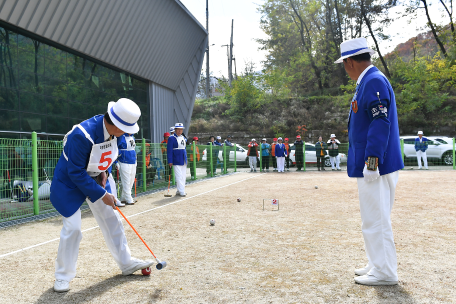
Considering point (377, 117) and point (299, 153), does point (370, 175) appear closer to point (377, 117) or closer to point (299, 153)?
point (377, 117)

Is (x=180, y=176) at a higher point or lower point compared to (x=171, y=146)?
lower

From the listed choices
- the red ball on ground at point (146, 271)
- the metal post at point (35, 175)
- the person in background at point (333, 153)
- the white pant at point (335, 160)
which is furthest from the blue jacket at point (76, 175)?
the white pant at point (335, 160)

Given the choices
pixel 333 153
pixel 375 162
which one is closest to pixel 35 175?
pixel 375 162

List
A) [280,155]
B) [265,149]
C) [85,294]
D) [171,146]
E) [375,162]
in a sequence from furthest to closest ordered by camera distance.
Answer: [265,149] < [280,155] < [171,146] < [85,294] < [375,162]

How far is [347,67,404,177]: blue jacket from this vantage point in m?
3.10

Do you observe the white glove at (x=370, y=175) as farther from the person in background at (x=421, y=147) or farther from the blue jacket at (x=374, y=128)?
the person in background at (x=421, y=147)

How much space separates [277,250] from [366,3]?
117ft

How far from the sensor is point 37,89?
10.5 metres

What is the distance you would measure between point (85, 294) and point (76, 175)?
108 centimetres

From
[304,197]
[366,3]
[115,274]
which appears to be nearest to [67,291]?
[115,274]

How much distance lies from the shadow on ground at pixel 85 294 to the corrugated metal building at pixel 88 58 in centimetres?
771

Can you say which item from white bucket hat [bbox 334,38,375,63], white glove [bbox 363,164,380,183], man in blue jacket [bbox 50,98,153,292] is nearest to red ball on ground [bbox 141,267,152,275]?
man in blue jacket [bbox 50,98,153,292]

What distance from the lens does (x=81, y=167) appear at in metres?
3.21

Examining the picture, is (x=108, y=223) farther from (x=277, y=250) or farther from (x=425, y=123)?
(x=425, y=123)
